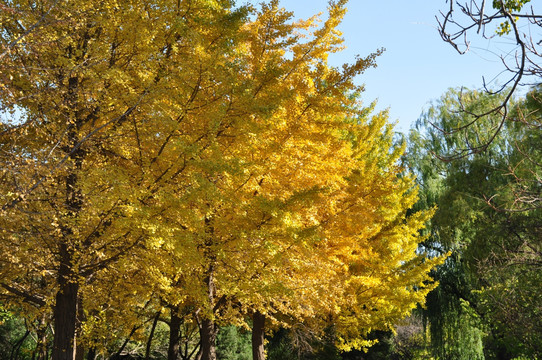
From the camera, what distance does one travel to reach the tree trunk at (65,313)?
730 cm

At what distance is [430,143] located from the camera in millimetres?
19000

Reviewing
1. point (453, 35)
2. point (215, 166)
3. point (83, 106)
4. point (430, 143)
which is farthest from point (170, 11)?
point (430, 143)

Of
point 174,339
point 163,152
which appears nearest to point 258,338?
point 174,339

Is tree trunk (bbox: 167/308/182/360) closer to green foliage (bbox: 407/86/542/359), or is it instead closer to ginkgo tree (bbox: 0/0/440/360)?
ginkgo tree (bbox: 0/0/440/360)

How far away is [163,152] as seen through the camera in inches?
267

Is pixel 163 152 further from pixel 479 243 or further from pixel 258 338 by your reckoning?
pixel 479 243

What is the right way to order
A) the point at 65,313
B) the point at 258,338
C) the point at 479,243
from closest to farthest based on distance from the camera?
the point at 65,313
the point at 258,338
the point at 479,243

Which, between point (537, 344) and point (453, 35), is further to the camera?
point (537, 344)

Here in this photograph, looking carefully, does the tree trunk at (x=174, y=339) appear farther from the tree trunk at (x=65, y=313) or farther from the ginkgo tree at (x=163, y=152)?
the tree trunk at (x=65, y=313)

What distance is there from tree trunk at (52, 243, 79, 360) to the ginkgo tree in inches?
0.8

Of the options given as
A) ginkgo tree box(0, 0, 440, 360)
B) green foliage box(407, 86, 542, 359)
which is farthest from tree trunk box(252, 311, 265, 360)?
green foliage box(407, 86, 542, 359)

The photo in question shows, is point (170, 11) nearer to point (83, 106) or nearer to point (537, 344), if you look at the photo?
point (83, 106)

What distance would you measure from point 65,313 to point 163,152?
123 inches

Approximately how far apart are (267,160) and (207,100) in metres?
1.60
